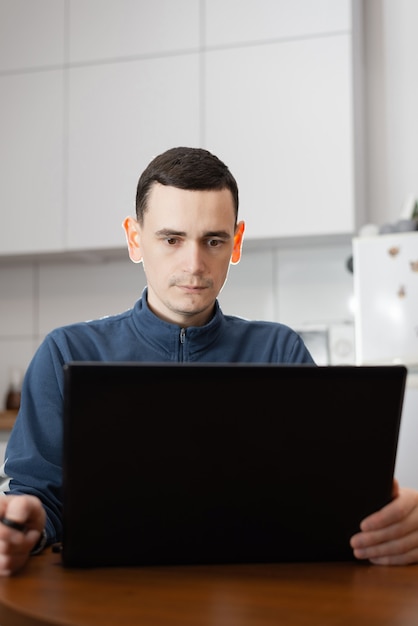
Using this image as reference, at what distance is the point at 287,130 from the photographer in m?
3.18

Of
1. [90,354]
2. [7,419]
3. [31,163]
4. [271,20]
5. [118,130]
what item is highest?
[271,20]

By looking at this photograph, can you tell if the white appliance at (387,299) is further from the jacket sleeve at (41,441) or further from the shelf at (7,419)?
the jacket sleeve at (41,441)

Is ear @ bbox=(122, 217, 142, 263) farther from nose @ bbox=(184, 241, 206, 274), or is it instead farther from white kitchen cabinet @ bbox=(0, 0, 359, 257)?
white kitchen cabinet @ bbox=(0, 0, 359, 257)

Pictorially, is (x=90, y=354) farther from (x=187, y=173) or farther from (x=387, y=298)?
(x=387, y=298)

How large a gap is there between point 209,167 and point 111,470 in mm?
635

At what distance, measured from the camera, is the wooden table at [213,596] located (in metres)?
0.73

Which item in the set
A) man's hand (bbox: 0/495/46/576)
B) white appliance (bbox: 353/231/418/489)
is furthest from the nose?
white appliance (bbox: 353/231/418/489)

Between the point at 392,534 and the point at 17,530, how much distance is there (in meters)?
0.39

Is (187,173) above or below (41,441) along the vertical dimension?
above

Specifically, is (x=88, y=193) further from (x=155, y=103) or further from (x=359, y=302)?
(x=359, y=302)

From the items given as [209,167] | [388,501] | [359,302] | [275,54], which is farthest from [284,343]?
[275,54]

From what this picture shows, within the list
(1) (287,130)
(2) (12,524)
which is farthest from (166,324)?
(1) (287,130)

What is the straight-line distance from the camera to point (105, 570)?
2.89ft

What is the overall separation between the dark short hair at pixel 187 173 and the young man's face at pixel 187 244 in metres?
0.01
